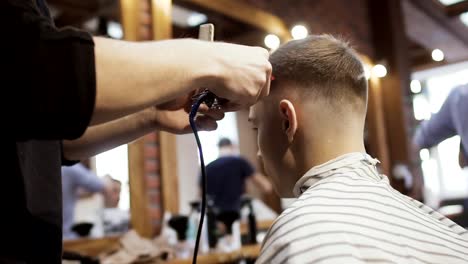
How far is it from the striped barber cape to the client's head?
143 millimetres

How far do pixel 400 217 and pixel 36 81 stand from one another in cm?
75

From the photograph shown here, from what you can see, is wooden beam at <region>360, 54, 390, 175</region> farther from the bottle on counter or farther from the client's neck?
the client's neck

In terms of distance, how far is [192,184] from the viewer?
10.1 ft

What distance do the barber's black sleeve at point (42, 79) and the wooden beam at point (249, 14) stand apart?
278 cm

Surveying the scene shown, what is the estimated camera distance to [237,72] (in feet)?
2.72

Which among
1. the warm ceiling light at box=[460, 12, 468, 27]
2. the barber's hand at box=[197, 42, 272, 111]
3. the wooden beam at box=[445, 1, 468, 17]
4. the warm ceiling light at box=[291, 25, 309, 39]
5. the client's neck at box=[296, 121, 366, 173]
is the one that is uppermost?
the wooden beam at box=[445, 1, 468, 17]

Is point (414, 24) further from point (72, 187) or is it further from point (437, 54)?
point (72, 187)

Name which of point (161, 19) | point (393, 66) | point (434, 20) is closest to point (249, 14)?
point (161, 19)

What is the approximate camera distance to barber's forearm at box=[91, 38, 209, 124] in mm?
696

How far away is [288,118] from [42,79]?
2.35ft

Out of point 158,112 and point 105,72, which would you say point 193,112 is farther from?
point 105,72

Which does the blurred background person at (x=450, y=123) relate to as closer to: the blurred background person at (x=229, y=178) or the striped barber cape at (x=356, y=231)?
the blurred background person at (x=229, y=178)

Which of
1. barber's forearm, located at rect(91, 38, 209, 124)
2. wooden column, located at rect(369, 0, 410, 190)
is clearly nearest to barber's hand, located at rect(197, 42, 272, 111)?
barber's forearm, located at rect(91, 38, 209, 124)

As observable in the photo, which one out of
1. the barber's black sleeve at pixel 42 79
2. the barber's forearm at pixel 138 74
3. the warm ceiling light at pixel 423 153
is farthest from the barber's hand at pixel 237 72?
the warm ceiling light at pixel 423 153
